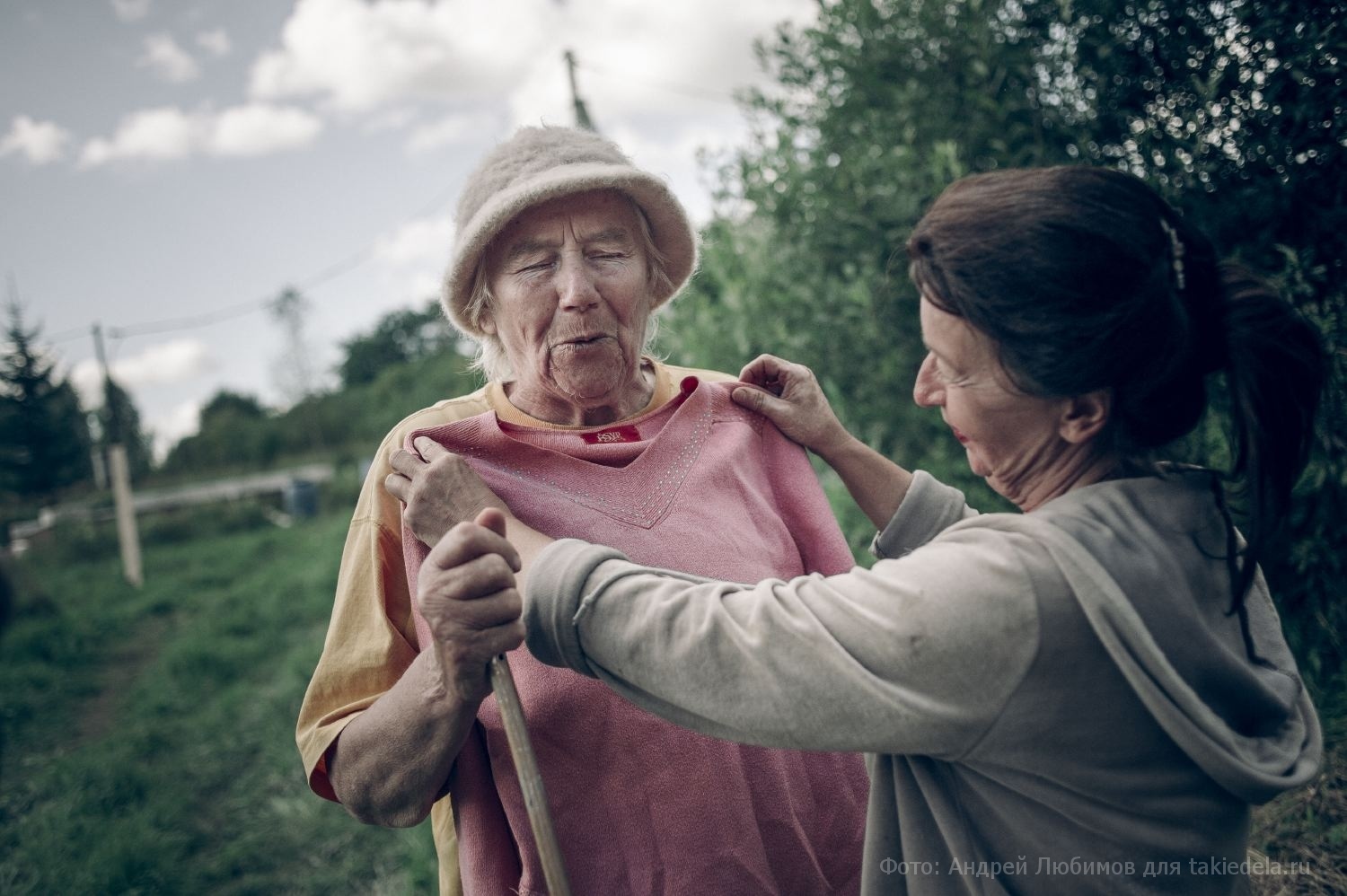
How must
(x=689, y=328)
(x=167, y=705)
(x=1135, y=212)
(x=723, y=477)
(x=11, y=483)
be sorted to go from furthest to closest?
(x=11, y=483), (x=167, y=705), (x=689, y=328), (x=723, y=477), (x=1135, y=212)

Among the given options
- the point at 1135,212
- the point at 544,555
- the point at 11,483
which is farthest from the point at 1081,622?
the point at 11,483

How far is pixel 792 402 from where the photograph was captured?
2197 mm

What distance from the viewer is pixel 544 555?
54.1 inches

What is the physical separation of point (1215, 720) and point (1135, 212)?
749mm

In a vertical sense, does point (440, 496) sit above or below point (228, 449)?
below

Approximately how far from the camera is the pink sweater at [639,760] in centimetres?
165

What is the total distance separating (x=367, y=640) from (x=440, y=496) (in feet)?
1.33

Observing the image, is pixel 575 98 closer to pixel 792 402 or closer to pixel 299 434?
pixel 792 402

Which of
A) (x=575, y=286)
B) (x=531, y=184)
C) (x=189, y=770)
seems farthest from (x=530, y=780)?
(x=189, y=770)

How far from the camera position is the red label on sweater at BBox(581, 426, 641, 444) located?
Result: 2.02 m

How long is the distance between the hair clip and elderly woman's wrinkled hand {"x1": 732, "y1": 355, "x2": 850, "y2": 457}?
96cm

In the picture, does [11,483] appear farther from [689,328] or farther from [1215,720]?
[1215,720]

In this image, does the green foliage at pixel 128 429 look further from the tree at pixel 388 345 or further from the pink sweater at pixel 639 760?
the pink sweater at pixel 639 760

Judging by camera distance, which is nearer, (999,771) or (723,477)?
(999,771)
